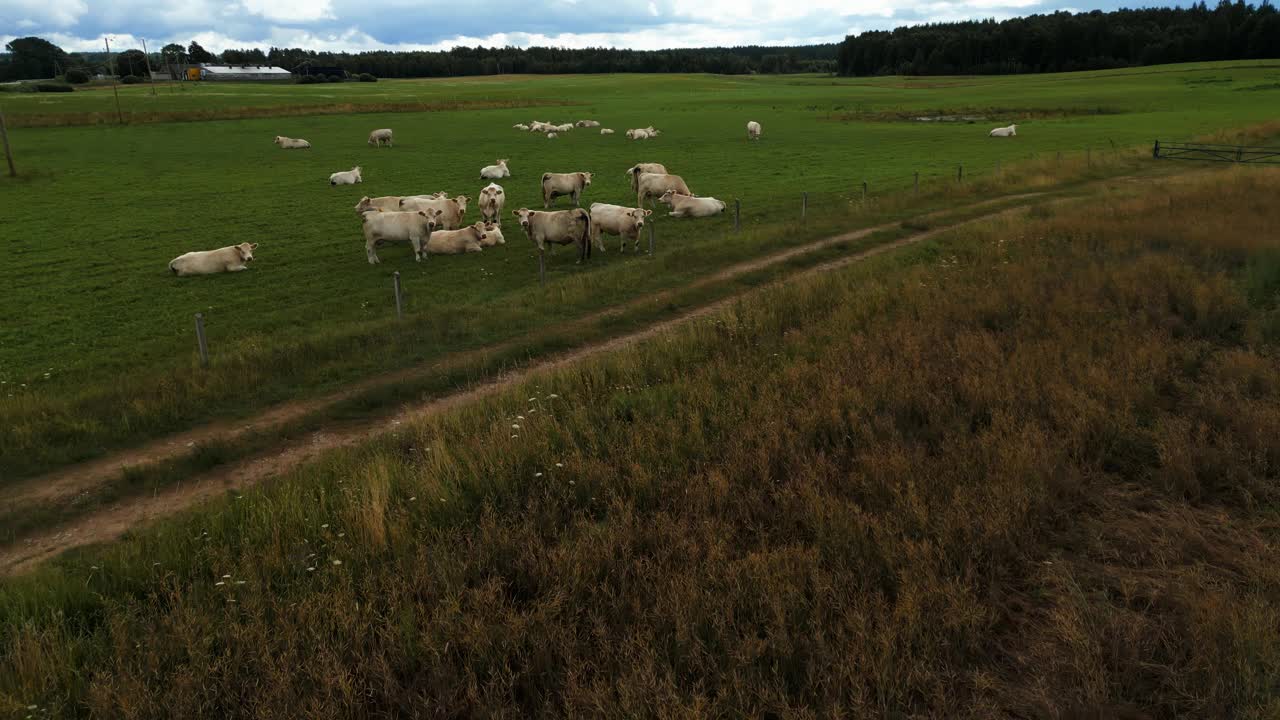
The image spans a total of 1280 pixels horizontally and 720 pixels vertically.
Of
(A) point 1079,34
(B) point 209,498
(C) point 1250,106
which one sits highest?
(A) point 1079,34

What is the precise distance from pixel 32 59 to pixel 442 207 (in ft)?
723

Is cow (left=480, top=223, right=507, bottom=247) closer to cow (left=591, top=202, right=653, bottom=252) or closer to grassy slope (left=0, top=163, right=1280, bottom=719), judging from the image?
cow (left=591, top=202, right=653, bottom=252)

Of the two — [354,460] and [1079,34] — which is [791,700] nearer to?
[354,460]

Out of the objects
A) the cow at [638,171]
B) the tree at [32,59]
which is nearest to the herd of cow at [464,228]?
the cow at [638,171]

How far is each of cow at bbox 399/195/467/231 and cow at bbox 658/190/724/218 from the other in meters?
8.22

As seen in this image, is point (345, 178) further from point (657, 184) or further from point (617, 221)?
point (617, 221)

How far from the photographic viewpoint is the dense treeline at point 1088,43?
447ft

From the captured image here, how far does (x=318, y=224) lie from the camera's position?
28875 millimetres

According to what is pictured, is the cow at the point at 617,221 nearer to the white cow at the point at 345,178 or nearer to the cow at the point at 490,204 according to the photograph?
the cow at the point at 490,204

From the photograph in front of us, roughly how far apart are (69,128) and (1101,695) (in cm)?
8347

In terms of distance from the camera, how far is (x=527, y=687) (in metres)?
5.15

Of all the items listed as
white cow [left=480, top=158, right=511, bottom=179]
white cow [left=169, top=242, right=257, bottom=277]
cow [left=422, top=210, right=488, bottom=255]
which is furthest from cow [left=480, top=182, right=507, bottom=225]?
white cow [left=480, top=158, right=511, bottom=179]

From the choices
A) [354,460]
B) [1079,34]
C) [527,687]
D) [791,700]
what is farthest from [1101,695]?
[1079,34]

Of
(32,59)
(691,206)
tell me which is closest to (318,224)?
(691,206)
